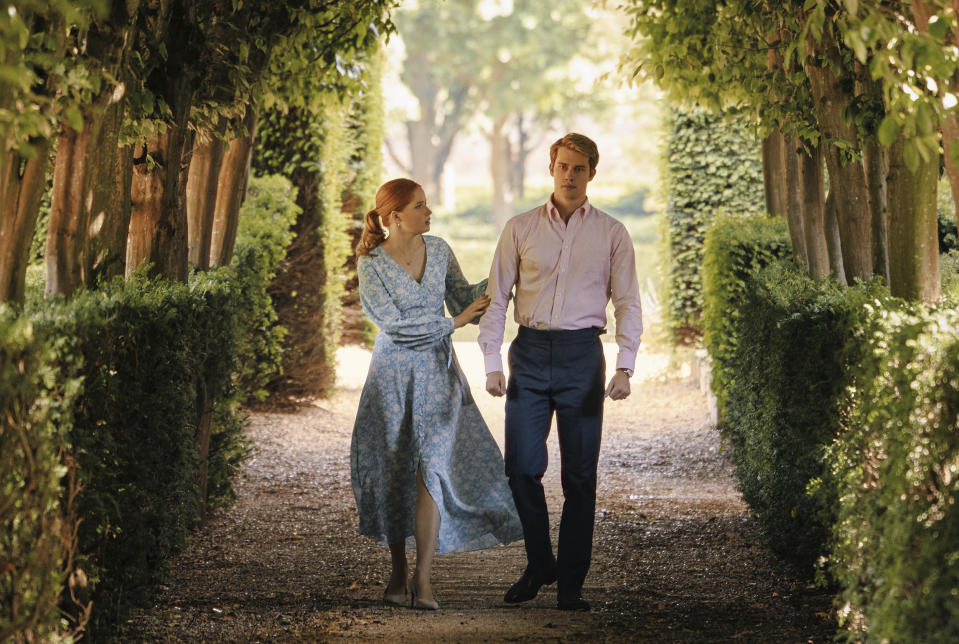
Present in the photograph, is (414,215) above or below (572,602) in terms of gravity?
above

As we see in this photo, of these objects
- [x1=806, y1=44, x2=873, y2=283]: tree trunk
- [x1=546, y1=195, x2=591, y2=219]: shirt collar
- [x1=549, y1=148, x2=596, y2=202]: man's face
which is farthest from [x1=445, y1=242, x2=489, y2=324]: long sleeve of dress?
[x1=806, y1=44, x2=873, y2=283]: tree trunk

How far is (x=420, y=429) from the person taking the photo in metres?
5.70

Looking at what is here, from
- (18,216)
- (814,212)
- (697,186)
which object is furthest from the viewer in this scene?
(697,186)

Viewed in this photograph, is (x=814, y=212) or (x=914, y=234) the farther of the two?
(x=814, y=212)

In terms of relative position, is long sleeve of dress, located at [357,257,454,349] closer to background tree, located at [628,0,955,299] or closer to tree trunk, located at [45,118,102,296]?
tree trunk, located at [45,118,102,296]

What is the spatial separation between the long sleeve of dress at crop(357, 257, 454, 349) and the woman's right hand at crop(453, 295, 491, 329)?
8 centimetres

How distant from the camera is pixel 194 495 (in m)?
6.24

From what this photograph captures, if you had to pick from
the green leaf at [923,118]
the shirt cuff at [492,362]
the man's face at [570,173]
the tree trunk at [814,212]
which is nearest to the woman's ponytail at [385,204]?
the man's face at [570,173]

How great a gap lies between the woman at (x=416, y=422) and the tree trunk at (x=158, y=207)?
1.72m

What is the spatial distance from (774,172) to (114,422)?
25.0 ft

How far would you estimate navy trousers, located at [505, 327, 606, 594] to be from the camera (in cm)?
554

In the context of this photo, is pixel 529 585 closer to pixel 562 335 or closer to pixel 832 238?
pixel 562 335

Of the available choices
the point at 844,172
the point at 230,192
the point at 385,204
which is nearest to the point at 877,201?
the point at 844,172

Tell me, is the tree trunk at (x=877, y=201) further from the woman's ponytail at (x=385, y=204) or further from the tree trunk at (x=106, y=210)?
the tree trunk at (x=106, y=210)
